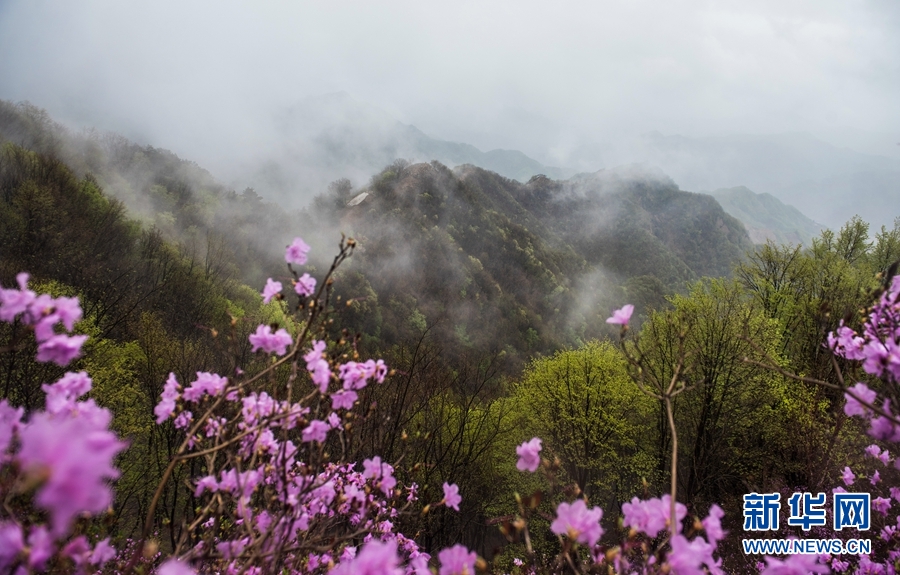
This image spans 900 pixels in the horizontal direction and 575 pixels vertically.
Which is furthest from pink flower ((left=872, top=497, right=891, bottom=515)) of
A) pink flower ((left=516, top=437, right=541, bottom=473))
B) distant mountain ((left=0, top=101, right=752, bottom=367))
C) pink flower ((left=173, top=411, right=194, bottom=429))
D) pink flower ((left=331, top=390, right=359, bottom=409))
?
distant mountain ((left=0, top=101, right=752, bottom=367))

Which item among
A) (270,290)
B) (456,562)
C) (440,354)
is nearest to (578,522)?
(456,562)

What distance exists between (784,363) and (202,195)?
5895 cm

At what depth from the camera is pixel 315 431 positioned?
9.04ft

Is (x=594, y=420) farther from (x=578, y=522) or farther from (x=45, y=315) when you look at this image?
(x=45, y=315)

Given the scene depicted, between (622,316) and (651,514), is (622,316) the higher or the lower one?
the higher one

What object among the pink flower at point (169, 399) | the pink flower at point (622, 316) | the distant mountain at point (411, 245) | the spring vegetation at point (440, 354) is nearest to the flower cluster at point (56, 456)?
the pink flower at point (169, 399)

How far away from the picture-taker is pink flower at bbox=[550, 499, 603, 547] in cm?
191

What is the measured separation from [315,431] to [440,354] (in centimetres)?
2425

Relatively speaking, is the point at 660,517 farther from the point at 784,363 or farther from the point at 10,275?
the point at 10,275

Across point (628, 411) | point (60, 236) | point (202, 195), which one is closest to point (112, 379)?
point (60, 236)

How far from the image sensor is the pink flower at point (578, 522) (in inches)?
75.2

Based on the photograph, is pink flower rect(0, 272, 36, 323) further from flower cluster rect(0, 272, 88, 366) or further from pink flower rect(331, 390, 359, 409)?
pink flower rect(331, 390, 359, 409)

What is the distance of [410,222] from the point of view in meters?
64.8

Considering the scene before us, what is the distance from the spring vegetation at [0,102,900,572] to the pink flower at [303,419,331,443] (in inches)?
15.9
